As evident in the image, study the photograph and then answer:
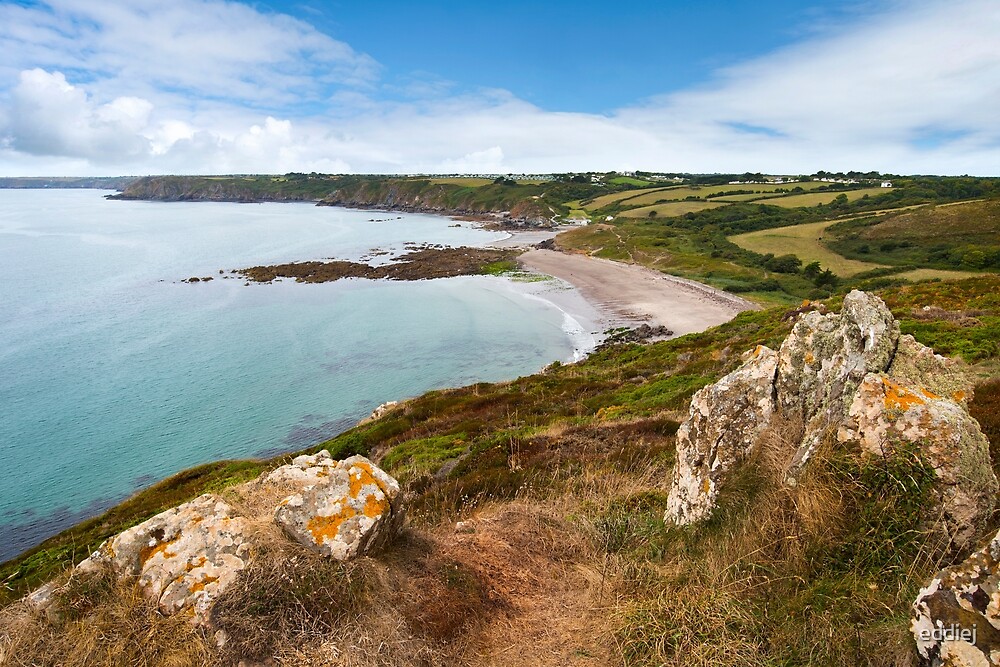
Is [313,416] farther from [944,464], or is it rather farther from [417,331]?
[944,464]

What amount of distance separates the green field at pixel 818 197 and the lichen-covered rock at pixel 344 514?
5009 inches

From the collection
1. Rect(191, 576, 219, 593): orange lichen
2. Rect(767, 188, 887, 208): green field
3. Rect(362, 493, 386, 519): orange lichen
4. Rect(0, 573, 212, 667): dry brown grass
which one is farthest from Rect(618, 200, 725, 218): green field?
Rect(0, 573, 212, 667): dry brown grass

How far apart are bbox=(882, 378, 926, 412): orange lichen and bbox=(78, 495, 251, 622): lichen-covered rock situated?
19.5 feet

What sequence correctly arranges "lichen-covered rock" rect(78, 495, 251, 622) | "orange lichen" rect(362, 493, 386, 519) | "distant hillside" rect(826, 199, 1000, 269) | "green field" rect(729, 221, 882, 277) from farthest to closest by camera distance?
"green field" rect(729, 221, 882, 277), "distant hillside" rect(826, 199, 1000, 269), "orange lichen" rect(362, 493, 386, 519), "lichen-covered rock" rect(78, 495, 251, 622)

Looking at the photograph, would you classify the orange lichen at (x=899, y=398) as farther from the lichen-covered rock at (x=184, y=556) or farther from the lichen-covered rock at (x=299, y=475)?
the lichen-covered rock at (x=184, y=556)

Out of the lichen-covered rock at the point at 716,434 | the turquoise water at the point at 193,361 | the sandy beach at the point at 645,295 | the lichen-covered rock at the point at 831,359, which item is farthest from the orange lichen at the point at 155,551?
the sandy beach at the point at 645,295

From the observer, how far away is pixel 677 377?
1909 centimetres

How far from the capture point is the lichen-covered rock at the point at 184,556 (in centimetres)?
456

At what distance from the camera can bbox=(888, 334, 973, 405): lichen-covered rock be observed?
19.6ft

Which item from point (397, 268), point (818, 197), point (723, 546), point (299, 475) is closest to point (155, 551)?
point (299, 475)

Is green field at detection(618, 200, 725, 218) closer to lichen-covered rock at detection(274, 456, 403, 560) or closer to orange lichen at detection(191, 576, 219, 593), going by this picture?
lichen-covered rock at detection(274, 456, 403, 560)

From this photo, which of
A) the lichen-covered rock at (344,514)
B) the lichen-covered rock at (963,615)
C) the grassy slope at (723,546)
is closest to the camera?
the lichen-covered rock at (963,615)

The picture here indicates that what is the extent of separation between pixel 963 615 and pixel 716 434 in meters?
3.02

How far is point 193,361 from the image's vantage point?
37.0 metres
